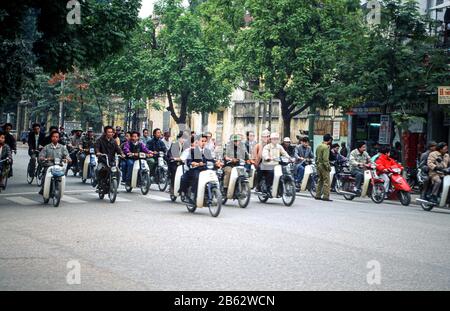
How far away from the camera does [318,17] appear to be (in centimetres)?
3186

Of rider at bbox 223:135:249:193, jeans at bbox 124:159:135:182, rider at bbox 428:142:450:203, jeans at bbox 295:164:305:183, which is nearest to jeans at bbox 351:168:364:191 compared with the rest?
rider at bbox 428:142:450:203

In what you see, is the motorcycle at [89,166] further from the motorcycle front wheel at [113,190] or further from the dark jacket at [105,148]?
the motorcycle front wheel at [113,190]

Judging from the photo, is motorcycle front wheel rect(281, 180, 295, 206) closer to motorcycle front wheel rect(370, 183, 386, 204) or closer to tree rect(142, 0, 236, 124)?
motorcycle front wheel rect(370, 183, 386, 204)

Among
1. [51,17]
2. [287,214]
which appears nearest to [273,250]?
[287,214]

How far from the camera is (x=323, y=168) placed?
1970cm

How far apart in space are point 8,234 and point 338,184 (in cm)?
1476

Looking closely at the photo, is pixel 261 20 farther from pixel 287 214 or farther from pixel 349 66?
pixel 287 214

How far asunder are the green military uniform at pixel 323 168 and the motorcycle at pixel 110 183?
6086 millimetres

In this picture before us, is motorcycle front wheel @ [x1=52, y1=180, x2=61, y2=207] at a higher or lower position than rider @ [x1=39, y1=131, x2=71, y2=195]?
lower

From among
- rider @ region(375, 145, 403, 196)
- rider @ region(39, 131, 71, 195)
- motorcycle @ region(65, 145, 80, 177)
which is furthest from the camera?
motorcycle @ region(65, 145, 80, 177)

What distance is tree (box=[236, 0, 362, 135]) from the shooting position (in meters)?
31.1

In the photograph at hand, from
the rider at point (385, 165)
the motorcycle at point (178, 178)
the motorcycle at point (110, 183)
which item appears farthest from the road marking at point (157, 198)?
the rider at point (385, 165)

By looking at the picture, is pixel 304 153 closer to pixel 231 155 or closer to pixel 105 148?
pixel 231 155

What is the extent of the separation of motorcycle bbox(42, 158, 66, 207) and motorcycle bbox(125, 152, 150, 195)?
4115 mm
